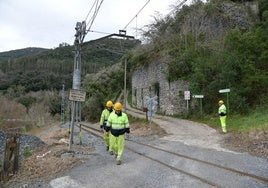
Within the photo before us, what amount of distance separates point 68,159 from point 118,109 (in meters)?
2.82

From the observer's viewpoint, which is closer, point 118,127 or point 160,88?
point 118,127

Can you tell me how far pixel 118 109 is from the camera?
9867 mm

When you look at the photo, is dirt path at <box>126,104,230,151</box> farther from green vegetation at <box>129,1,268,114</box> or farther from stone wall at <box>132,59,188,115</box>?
stone wall at <box>132,59,188,115</box>

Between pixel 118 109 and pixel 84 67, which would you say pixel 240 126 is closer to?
pixel 118 109

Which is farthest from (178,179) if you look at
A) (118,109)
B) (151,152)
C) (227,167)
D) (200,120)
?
(200,120)

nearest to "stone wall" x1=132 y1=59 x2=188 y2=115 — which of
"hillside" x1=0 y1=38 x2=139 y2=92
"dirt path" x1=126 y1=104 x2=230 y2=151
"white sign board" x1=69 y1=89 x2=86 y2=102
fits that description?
"dirt path" x1=126 y1=104 x2=230 y2=151

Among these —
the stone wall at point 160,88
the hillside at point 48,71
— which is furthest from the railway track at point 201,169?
the hillside at point 48,71

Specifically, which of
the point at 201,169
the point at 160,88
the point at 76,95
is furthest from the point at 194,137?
the point at 160,88

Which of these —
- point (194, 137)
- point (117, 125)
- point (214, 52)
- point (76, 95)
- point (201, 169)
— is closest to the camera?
point (201, 169)

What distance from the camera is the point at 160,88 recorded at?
33.9m

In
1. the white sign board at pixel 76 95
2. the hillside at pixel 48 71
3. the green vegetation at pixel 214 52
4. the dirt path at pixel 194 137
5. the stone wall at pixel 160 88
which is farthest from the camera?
the hillside at pixel 48 71

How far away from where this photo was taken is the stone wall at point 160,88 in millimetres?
29453

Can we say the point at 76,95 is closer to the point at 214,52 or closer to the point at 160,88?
the point at 214,52

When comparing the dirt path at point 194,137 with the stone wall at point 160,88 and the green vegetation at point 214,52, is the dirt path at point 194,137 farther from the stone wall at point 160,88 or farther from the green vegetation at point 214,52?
the stone wall at point 160,88
